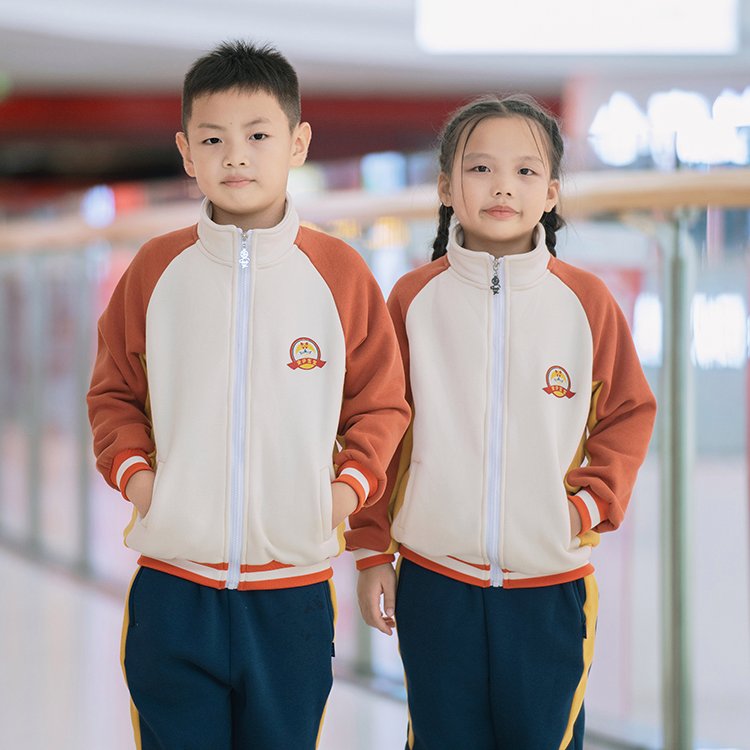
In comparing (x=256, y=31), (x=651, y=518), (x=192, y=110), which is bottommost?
(x=651, y=518)

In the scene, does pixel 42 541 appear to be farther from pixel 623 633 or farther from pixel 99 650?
pixel 623 633

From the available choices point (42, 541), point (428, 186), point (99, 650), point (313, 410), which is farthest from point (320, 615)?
point (42, 541)

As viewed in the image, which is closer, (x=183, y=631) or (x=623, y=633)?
(x=183, y=631)

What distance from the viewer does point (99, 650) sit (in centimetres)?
327

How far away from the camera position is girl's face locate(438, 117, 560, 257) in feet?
4.85

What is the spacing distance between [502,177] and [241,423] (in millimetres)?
414

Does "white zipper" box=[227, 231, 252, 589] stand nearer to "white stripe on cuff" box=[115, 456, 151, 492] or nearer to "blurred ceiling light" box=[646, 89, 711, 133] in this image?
"white stripe on cuff" box=[115, 456, 151, 492]

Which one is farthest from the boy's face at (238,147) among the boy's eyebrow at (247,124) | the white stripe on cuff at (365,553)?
the white stripe on cuff at (365,553)

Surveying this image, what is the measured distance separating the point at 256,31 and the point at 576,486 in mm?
7457

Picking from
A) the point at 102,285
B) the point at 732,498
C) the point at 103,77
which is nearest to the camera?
the point at 732,498

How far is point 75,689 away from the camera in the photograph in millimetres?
2963

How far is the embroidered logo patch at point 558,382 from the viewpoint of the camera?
1.50 metres

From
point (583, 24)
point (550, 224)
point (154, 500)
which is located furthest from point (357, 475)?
point (583, 24)

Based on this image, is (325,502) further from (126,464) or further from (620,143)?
(620,143)
